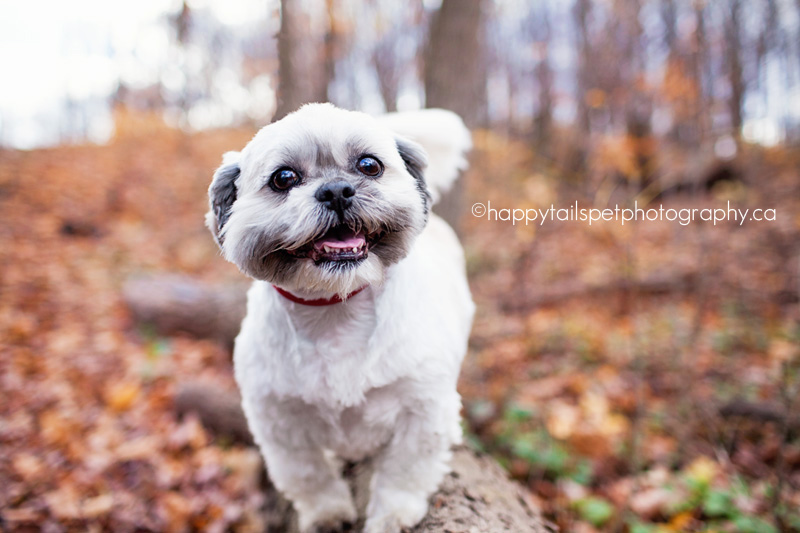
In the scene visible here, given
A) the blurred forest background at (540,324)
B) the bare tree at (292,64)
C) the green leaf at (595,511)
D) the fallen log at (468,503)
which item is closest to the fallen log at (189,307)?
the blurred forest background at (540,324)

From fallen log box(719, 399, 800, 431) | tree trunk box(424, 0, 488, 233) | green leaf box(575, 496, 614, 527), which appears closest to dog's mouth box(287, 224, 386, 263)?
green leaf box(575, 496, 614, 527)

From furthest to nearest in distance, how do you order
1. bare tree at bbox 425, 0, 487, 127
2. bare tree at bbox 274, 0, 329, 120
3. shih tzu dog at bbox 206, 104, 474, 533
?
bare tree at bbox 425, 0, 487, 127
bare tree at bbox 274, 0, 329, 120
shih tzu dog at bbox 206, 104, 474, 533

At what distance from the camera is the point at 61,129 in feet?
154

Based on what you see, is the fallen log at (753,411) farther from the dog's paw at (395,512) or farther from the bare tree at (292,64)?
the bare tree at (292,64)

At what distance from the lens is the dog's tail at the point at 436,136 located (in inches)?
112

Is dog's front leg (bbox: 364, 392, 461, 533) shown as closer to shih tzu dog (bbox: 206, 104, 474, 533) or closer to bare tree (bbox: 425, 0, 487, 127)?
shih tzu dog (bbox: 206, 104, 474, 533)

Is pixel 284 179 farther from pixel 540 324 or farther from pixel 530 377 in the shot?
pixel 540 324

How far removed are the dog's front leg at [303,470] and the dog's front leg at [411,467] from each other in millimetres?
212

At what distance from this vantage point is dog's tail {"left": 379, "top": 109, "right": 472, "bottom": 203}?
9.37 feet

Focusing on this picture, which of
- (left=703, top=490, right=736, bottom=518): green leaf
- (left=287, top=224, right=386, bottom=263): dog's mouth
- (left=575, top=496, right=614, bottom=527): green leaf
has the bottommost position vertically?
(left=575, top=496, right=614, bottom=527): green leaf

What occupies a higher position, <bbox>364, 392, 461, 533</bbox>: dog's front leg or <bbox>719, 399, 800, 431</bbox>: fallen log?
<bbox>364, 392, 461, 533</bbox>: dog's front leg

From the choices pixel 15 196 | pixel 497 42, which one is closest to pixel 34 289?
pixel 15 196

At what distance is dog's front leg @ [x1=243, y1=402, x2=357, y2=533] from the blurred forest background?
0.90 meters

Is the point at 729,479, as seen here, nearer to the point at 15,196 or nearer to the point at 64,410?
the point at 64,410
